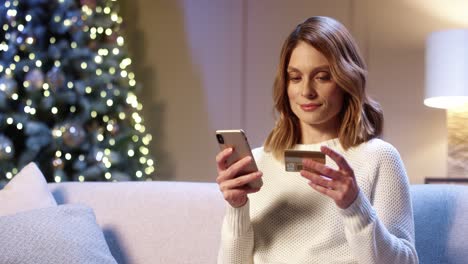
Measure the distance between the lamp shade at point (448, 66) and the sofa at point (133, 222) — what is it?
1272 millimetres

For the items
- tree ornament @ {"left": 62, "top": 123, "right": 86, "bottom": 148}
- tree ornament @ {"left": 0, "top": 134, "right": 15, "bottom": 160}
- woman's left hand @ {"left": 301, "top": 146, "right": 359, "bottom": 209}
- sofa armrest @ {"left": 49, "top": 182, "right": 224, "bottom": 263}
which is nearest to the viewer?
woman's left hand @ {"left": 301, "top": 146, "right": 359, "bottom": 209}

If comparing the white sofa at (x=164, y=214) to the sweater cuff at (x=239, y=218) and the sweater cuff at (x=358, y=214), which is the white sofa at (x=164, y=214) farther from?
the sweater cuff at (x=358, y=214)

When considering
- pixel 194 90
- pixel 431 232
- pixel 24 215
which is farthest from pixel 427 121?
pixel 24 215

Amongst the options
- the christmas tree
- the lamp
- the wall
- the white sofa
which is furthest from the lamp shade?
the christmas tree

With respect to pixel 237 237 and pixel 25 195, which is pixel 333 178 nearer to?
pixel 237 237

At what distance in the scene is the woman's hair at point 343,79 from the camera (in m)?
1.46

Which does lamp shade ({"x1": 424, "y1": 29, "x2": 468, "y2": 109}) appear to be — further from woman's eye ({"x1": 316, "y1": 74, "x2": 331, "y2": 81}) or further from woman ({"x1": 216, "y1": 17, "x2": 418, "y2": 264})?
woman's eye ({"x1": 316, "y1": 74, "x2": 331, "y2": 81})

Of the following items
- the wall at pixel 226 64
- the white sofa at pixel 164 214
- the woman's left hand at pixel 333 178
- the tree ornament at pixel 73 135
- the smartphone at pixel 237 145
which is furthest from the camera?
the wall at pixel 226 64

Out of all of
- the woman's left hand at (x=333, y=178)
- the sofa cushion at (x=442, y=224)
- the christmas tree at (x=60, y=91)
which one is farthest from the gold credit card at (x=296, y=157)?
the christmas tree at (x=60, y=91)

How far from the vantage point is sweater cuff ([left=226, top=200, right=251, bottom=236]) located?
4.95ft

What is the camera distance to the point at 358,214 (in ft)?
4.18

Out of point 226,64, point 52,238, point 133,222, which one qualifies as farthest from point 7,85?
point 52,238

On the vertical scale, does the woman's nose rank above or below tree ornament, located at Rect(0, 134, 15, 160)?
above

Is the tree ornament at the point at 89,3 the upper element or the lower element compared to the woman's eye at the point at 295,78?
upper
